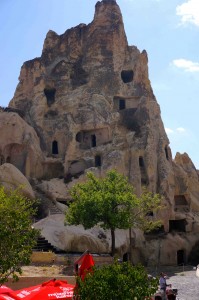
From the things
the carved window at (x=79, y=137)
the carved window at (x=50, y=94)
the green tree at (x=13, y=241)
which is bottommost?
the green tree at (x=13, y=241)

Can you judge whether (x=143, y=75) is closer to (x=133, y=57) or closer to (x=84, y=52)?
(x=133, y=57)

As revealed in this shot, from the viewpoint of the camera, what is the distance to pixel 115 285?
8.84 m

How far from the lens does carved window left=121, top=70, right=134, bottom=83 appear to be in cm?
4903

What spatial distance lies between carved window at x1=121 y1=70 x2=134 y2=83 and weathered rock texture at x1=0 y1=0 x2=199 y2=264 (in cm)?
9

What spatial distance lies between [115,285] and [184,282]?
2077 centimetres

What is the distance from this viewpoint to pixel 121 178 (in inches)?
1200

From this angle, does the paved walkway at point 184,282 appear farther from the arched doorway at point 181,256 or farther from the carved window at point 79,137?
the carved window at point 79,137

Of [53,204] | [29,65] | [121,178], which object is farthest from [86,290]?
[29,65]

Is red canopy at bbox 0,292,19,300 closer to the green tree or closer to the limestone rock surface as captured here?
the green tree

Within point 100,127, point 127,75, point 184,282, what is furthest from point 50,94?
point 184,282

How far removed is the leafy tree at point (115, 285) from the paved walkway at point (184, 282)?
11373mm

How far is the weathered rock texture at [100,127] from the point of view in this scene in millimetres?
40625

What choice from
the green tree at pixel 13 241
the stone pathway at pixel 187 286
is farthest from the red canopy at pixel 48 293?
the stone pathway at pixel 187 286

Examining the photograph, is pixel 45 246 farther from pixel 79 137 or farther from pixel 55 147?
pixel 79 137
